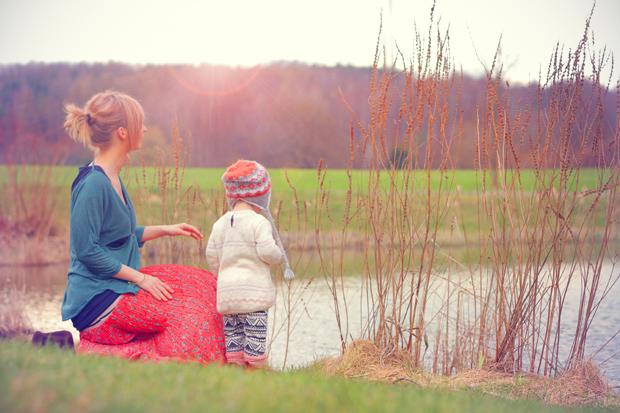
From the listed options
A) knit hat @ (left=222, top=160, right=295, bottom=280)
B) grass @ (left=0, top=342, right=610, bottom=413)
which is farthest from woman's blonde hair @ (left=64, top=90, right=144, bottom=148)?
grass @ (left=0, top=342, right=610, bottom=413)

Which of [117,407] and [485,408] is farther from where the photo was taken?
[485,408]

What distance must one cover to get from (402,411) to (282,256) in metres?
1.35

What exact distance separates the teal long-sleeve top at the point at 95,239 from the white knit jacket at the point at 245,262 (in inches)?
18.5

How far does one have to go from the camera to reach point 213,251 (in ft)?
12.3

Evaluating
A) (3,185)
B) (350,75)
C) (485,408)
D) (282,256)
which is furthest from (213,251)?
(350,75)

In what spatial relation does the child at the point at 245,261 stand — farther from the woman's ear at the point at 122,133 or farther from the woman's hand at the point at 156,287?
the woman's ear at the point at 122,133

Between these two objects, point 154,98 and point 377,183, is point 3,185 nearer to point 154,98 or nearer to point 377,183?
point 377,183

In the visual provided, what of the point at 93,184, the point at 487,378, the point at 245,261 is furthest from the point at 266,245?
the point at 487,378

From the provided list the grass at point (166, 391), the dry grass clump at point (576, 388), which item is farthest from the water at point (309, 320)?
the grass at point (166, 391)

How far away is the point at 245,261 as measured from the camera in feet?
12.0

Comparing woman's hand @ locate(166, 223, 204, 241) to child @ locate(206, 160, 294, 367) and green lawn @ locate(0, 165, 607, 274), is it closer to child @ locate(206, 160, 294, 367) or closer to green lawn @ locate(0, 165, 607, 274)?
child @ locate(206, 160, 294, 367)

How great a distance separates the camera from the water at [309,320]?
5766 millimetres

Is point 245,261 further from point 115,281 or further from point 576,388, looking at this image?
point 576,388

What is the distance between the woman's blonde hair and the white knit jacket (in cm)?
71
